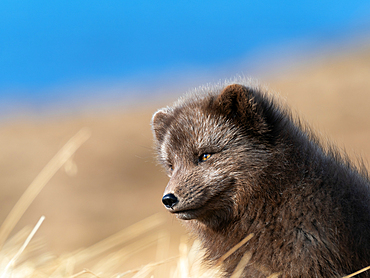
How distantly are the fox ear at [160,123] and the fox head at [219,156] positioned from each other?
42cm

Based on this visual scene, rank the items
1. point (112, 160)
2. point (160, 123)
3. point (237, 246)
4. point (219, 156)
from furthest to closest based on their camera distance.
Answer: point (112, 160), point (160, 123), point (219, 156), point (237, 246)

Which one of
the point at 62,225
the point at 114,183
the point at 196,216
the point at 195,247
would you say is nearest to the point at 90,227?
the point at 62,225

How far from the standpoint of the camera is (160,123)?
14.6 ft

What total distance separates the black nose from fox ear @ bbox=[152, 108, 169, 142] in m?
0.95

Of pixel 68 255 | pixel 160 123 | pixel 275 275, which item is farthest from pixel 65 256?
pixel 275 275

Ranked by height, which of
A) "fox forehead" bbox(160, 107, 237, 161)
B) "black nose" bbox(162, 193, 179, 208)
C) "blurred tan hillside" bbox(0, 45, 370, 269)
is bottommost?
"blurred tan hillside" bbox(0, 45, 370, 269)

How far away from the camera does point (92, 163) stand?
72.2 feet

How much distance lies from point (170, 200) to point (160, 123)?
1135 millimetres

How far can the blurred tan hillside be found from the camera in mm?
18094

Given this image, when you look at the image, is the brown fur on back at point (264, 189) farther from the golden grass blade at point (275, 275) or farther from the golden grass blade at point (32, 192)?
the golden grass blade at point (32, 192)

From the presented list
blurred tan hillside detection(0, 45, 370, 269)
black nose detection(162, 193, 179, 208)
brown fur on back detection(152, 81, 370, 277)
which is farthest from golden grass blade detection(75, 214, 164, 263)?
blurred tan hillside detection(0, 45, 370, 269)

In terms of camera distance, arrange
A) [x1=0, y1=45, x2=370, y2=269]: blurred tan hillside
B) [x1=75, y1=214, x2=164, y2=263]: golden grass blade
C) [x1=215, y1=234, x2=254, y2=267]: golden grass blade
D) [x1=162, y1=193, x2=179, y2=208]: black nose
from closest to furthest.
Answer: [x1=215, y1=234, x2=254, y2=267]: golden grass blade, [x1=162, y1=193, x2=179, y2=208]: black nose, [x1=75, y1=214, x2=164, y2=263]: golden grass blade, [x1=0, y1=45, x2=370, y2=269]: blurred tan hillside

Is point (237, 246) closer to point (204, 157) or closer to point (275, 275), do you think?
point (275, 275)

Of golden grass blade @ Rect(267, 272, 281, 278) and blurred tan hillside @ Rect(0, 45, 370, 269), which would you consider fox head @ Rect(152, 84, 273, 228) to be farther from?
blurred tan hillside @ Rect(0, 45, 370, 269)
